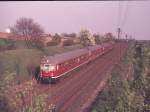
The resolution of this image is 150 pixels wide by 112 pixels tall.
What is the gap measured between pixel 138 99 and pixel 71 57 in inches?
735

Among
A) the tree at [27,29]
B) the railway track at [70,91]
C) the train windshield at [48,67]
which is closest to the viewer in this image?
the railway track at [70,91]

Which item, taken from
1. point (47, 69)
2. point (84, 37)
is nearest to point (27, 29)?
point (47, 69)

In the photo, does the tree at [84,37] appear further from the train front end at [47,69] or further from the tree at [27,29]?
the train front end at [47,69]

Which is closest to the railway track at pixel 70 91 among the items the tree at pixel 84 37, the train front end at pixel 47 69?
the train front end at pixel 47 69

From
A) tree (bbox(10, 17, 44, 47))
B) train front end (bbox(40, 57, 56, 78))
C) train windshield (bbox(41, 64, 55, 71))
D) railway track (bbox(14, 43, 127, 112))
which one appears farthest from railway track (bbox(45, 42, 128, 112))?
tree (bbox(10, 17, 44, 47))

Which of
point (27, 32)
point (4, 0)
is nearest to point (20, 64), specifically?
point (4, 0)

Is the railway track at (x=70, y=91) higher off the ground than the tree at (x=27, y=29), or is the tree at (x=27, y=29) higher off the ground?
the tree at (x=27, y=29)

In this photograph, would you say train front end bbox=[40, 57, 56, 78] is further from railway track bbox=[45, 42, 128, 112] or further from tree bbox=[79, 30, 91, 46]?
tree bbox=[79, 30, 91, 46]

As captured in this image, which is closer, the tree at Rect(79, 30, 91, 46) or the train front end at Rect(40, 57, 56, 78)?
the train front end at Rect(40, 57, 56, 78)

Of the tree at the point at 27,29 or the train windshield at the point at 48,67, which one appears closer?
the train windshield at the point at 48,67

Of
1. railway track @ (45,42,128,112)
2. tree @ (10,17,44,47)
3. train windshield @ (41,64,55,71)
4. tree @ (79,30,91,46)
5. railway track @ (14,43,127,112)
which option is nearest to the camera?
railway track @ (45,42,128,112)

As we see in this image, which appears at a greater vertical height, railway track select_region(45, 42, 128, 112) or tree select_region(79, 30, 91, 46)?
tree select_region(79, 30, 91, 46)

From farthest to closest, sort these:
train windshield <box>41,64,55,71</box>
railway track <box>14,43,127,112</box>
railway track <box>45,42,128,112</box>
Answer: train windshield <box>41,64,55,71</box>, railway track <box>14,43,127,112</box>, railway track <box>45,42,128,112</box>

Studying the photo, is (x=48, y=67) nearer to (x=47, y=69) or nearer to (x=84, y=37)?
(x=47, y=69)
